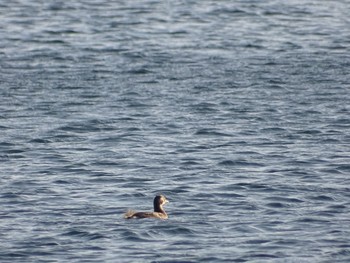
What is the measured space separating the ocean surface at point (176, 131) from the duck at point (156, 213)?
210 mm

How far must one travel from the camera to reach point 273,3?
56.2 m

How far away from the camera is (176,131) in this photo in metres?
35.8

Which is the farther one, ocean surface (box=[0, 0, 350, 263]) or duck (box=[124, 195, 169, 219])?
duck (box=[124, 195, 169, 219])

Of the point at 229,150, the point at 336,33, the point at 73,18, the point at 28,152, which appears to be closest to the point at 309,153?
the point at 229,150

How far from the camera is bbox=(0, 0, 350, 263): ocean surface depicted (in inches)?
1020

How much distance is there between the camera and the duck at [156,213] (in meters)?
27.0

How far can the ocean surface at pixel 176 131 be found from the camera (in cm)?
2591

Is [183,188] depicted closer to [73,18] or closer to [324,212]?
[324,212]

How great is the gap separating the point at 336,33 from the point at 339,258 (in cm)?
2611

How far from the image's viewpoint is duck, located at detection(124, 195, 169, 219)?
88.5ft

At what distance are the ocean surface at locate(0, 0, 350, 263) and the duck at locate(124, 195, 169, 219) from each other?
21 centimetres

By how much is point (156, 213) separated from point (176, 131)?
894 cm

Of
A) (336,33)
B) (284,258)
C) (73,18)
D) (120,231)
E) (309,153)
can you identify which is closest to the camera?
(284,258)

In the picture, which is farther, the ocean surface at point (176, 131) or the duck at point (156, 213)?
the duck at point (156, 213)
